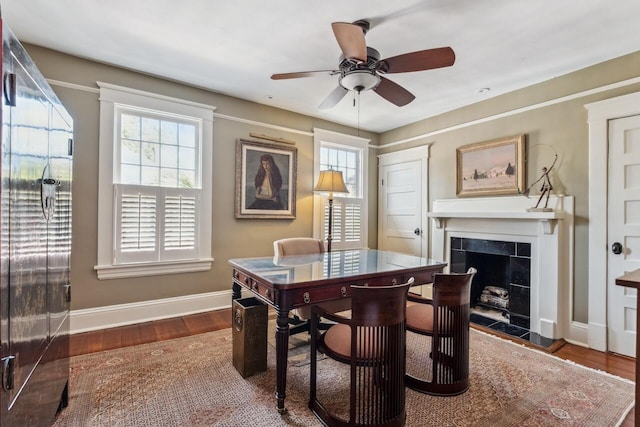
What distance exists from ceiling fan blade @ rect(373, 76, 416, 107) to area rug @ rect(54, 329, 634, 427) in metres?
2.20

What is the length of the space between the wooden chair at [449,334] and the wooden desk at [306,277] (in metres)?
0.35

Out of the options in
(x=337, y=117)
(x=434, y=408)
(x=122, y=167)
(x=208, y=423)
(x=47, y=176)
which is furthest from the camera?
(x=337, y=117)

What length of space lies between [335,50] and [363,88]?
2.08ft

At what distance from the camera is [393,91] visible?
2.49 meters

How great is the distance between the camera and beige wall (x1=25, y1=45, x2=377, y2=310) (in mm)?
2920

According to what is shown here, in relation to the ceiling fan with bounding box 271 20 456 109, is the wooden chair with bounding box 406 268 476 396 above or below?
below

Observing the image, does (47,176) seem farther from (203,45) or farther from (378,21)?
(378,21)

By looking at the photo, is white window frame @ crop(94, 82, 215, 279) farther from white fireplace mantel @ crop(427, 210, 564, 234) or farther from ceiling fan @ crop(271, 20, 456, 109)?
white fireplace mantel @ crop(427, 210, 564, 234)

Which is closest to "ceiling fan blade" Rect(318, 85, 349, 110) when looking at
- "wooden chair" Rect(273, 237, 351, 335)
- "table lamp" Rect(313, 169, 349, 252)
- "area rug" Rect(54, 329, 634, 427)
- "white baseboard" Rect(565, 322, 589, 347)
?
"table lamp" Rect(313, 169, 349, 252)

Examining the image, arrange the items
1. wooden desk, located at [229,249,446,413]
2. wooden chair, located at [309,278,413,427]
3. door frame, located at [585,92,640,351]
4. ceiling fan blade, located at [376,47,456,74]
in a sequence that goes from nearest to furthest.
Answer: wooden chair, located at [309,278,413,427] < wooden desk, located at [229,249,446,413] < ceiling fan blade, located at [376,47,456,74] < door frame, located at [585,92,640,351]

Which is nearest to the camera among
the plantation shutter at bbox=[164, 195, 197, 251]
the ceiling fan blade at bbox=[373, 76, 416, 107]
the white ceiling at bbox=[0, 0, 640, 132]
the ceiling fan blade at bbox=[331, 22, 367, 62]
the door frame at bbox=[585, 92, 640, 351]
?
the ceiling fan blade at bbox=[331, 22, 367, 62]

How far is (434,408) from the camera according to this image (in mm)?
1842

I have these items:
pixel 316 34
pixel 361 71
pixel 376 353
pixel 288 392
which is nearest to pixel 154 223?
pixel 288 392

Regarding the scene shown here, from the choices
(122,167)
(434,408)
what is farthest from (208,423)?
(122,167)
